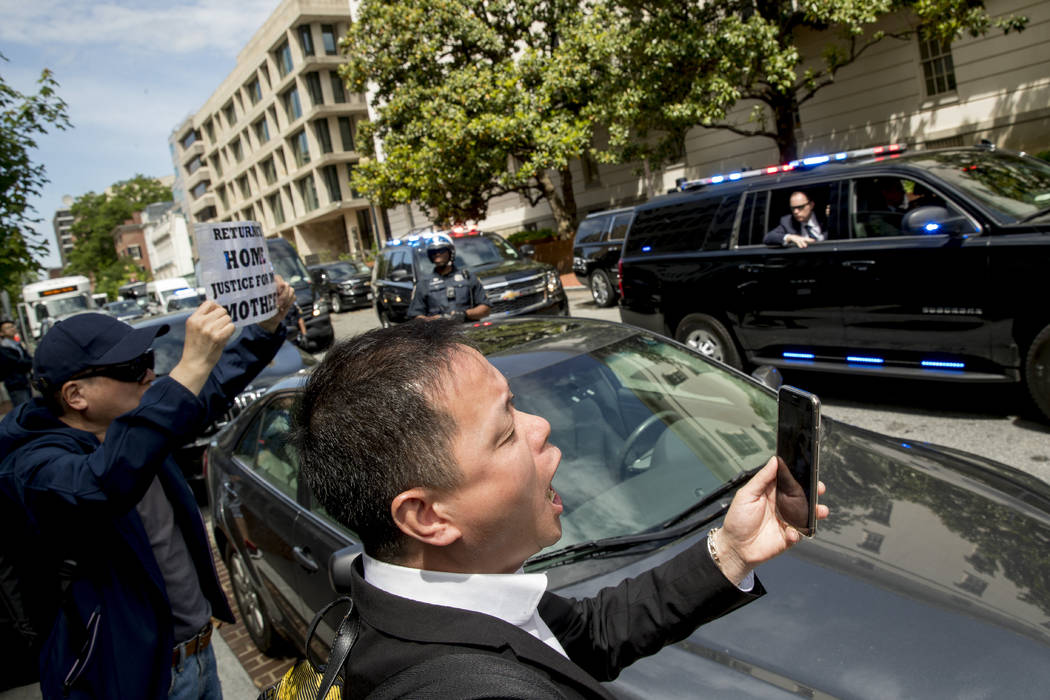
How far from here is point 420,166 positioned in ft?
70.9

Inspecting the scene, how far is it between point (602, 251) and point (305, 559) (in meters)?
12.6

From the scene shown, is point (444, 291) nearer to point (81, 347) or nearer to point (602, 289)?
point (81, 347)

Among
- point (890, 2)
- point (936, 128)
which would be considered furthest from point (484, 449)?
point (936, 128)

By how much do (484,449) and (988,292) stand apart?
535 centimetres

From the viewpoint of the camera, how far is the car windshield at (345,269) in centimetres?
2688

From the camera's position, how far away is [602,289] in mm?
15461

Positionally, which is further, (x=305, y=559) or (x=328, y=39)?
(x=328, y=39)

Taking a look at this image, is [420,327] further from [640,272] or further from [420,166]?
[420,166]

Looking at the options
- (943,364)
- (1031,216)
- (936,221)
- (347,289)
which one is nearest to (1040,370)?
(943,364)

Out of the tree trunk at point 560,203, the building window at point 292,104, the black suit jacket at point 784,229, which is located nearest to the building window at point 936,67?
the tree trunk at point 560,203

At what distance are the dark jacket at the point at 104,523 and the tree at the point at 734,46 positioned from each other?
15.5 m

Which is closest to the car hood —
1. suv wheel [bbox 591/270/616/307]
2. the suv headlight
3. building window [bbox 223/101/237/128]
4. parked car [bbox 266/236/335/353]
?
the suv headlight

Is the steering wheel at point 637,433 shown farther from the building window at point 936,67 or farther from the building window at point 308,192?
the building window at point 308,192

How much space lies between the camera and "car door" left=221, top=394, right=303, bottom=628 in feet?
11.3
